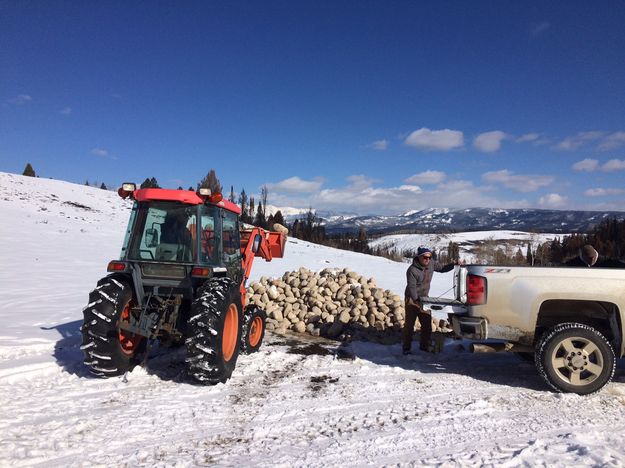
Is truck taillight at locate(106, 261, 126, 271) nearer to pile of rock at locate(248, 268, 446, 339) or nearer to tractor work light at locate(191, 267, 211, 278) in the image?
tractor work light at locate(191, 267, 211, 278)

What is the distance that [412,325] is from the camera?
730 centimetres

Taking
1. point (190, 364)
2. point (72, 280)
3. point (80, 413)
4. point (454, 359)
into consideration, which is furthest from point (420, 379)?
point (72, 280)

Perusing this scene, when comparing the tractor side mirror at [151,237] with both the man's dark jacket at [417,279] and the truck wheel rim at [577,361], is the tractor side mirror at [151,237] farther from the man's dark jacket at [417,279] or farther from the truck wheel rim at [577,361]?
the truck wheel rim at [577,361]

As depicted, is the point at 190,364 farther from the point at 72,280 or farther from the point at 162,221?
the point at 72,280

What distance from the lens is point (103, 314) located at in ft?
17.0

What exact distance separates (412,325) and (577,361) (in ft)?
8.48

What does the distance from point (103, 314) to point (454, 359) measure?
524 centimetres

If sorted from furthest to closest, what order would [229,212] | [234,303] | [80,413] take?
[229,212] < [234,303] < [80,413]

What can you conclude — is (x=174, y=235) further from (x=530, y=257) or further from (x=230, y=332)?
(x=530, y=257)

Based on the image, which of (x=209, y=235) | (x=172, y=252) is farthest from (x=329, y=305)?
(x=172, y=252)

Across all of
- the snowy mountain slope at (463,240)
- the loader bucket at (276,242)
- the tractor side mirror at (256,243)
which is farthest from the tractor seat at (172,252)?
the snowy mountain slope at (463,240)

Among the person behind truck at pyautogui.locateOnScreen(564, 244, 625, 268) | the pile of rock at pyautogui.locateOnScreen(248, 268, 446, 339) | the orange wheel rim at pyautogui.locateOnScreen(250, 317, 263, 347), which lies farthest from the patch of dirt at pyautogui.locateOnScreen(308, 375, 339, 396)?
the person behind truck at pyautogui.locateOnScreen(564, 244, 625, 268)

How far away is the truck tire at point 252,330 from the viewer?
6.59 meters

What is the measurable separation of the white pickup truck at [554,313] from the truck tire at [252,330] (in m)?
3.04
